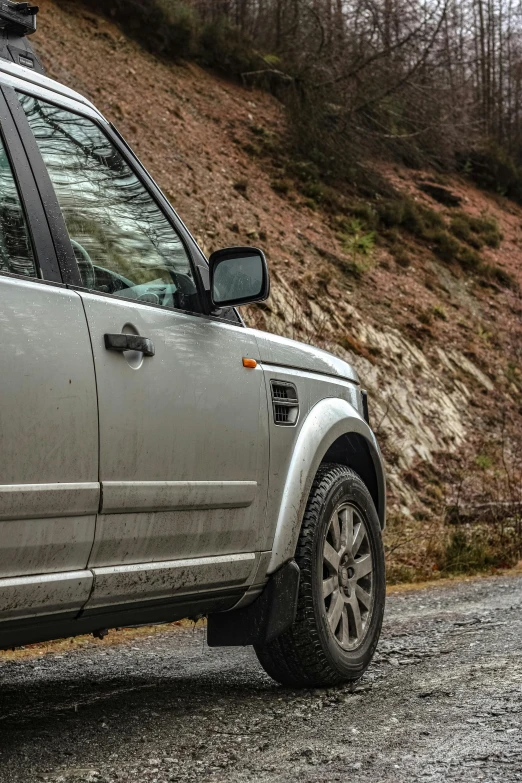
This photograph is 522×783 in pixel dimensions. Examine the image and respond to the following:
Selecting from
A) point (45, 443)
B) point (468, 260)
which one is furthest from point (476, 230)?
point (45, 443)

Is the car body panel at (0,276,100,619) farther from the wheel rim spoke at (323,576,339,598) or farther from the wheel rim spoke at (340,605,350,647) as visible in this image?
the wheel rim spoke at (340,605,350,647)

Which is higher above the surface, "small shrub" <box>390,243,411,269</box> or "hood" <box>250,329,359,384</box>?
"hood" <box>250,329,359,384</box>

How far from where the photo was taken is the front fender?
414 centimetres

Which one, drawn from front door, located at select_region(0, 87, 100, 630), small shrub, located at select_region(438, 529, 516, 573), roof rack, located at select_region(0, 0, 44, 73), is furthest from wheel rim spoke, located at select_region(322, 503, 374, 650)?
small shrub, located at select_region(438, 529, 516, 573)

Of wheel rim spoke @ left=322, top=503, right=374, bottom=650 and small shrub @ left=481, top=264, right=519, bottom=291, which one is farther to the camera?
small shrub @ left=481, top=264, right=519, bottom=291

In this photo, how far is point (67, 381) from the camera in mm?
2979

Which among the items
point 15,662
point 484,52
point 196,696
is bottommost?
point 15,662

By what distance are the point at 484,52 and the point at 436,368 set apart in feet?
64.6

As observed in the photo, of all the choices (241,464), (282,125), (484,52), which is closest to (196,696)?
(241,464)

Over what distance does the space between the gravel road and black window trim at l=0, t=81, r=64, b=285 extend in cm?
152

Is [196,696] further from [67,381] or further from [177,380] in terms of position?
[67,381]

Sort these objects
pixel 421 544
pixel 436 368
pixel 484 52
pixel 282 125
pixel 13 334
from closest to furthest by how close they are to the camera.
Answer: pixel 13 334 → pixel 421 544 → pixel 436 368 → pixel 282 125 → pixel 484 52

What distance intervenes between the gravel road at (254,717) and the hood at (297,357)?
1.38m

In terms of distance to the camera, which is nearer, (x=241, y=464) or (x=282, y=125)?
(x=241, y=464)
